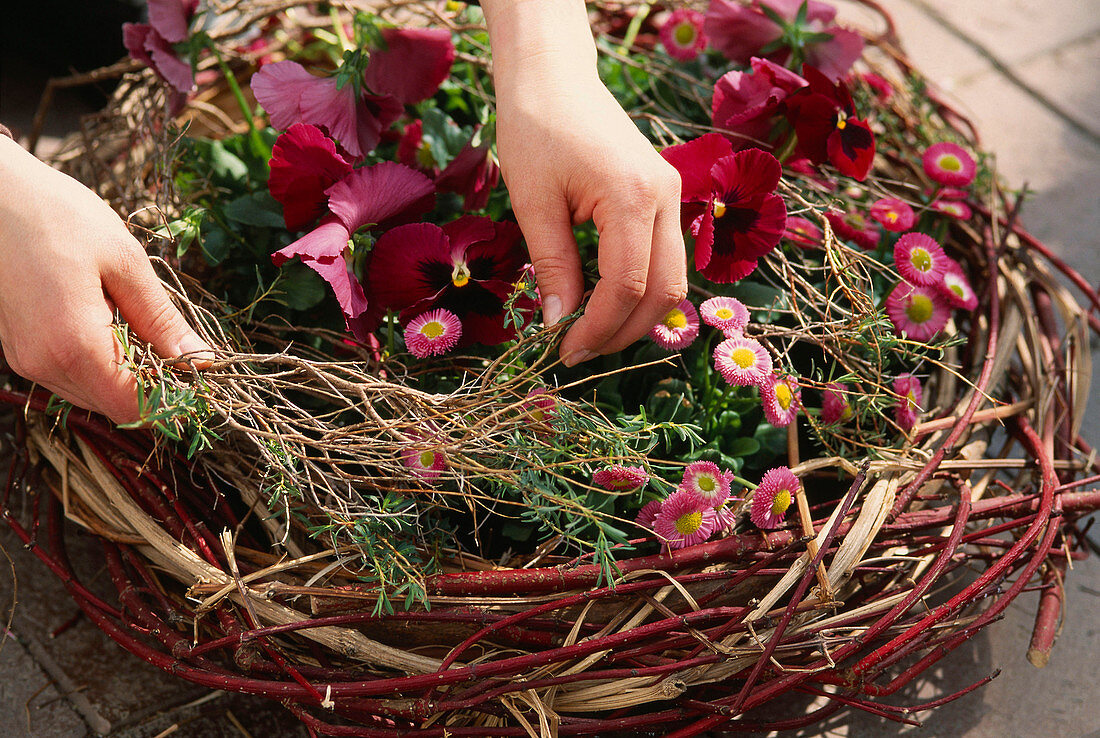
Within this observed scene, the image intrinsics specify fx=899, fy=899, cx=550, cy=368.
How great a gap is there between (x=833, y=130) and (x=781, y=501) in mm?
386

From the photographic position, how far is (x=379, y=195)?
796mm

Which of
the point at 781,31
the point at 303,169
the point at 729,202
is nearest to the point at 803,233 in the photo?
the point at 729,202

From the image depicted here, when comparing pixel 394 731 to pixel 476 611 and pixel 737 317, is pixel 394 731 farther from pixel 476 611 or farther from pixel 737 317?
pixel 737 317

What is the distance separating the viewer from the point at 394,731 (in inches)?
27.3

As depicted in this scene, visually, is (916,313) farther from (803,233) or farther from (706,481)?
(706,481)

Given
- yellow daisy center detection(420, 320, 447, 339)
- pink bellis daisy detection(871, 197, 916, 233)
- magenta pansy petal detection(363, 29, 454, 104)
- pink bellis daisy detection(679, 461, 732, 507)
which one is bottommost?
pink bellis daisy detection(679, 461, 732, 507)

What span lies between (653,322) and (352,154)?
34 centimetres

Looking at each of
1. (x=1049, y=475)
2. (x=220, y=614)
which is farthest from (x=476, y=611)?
(x=1049, y=475)

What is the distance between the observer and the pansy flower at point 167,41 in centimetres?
95

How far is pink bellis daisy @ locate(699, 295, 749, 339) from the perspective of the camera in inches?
30.8

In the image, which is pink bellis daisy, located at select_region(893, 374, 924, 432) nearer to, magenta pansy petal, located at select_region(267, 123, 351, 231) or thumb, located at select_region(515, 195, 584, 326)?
thumb, located at select_region(515, 195, 584, 326)

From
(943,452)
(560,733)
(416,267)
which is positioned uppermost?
(416,267)

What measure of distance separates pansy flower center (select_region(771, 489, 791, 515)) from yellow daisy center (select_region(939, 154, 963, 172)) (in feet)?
1.66

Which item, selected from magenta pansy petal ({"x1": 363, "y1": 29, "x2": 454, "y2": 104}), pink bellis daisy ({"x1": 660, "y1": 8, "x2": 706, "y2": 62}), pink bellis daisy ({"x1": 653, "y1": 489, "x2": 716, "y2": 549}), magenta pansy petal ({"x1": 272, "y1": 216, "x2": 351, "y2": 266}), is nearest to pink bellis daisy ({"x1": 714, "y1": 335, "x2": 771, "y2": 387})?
pink bellis daisy ({"x1": 653, "y1": 489, "x2": 716, "y2": 549})
